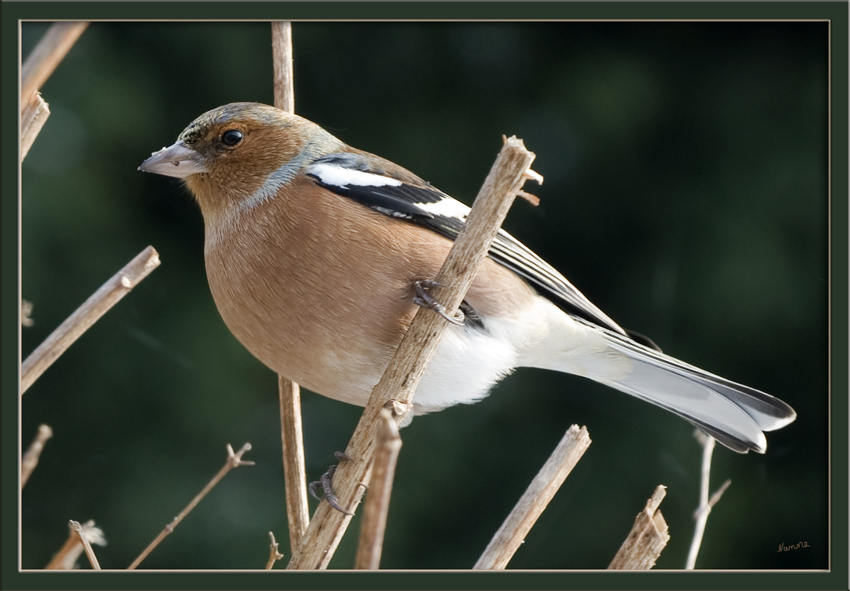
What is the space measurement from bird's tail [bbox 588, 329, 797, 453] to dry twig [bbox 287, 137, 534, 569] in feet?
2.71

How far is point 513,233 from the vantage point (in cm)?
276

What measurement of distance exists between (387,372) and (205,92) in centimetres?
168

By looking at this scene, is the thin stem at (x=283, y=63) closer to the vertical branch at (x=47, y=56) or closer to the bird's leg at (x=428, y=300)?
the bird's leg at (x=428, y=300)

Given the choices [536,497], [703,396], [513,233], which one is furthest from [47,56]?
[513,233]

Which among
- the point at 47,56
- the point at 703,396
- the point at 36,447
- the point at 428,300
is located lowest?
the point at 36,447

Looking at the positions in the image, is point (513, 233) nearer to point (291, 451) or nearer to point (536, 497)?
point (291, 451)

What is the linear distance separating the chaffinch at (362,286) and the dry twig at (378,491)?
62 centimetres

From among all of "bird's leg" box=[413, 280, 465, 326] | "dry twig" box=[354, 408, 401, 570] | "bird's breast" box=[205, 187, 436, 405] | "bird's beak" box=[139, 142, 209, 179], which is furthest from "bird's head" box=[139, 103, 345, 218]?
"dry twig" box=[354, 408, 401, 570]

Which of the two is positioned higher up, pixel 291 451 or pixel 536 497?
pixel 536 497

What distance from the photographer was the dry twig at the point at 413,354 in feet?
4.43

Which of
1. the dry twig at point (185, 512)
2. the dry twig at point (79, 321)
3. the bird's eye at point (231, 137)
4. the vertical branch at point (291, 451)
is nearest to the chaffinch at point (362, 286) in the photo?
the bird's eye at point (231, 137)

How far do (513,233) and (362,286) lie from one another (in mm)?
1169

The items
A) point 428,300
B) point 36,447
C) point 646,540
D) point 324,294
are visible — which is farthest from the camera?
point 324,294
